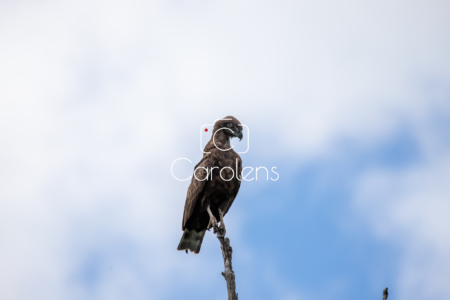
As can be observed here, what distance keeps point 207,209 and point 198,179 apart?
2.10 feet

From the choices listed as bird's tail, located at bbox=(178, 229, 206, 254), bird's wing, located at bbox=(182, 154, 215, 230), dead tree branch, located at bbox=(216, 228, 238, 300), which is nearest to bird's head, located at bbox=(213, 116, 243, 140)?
bird's wing, located at bbox=(182, 154, 215, 230)

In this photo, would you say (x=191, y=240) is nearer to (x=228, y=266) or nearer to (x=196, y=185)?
(x=196, y=185)

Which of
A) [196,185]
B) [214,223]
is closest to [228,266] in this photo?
[214,223]

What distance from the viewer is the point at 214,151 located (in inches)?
364

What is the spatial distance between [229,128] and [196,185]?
1531 millimetres

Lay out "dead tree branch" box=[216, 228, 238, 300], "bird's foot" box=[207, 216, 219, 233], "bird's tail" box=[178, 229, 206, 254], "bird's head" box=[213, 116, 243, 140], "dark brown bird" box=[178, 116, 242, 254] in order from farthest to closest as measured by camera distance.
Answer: "bird's head" box=[213, 116, 243, 140]
"bird's tail" box=[178, 229, 206, 254]
"dark brown bird" box=[178, 116, 242, 254]
"bird's foot" box=[207, 216, 219, 233]
"dead tree branch" box=[216, 228, 238, 300]

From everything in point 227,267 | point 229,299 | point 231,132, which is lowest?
point 229,299

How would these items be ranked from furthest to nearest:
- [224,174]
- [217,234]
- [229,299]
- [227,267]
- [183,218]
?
[183,218] < [224,174] < [217,234] < [227,267] < [229,299]

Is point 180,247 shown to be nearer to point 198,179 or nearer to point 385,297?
point 198,179

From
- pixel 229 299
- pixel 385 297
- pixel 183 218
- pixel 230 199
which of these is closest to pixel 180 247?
pixel 183 218

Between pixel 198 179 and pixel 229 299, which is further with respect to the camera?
pixel 198 179

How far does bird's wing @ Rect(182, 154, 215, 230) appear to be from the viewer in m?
9.02

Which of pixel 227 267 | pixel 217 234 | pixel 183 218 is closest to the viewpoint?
pixel 227 267

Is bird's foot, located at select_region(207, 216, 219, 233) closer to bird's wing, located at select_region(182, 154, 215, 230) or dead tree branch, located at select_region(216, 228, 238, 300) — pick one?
dead tree branch, located at select_region(216, 228, 238, 300)
